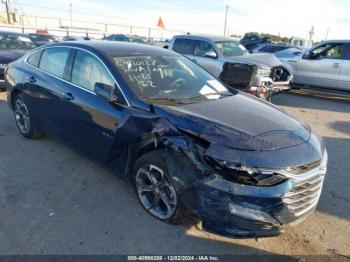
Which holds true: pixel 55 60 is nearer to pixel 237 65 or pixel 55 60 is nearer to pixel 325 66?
pixel 237 65

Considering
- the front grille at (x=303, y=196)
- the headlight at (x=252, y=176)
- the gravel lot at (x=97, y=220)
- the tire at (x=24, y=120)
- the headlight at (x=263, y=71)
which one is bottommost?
the gravel lot at (x=97, y=220)

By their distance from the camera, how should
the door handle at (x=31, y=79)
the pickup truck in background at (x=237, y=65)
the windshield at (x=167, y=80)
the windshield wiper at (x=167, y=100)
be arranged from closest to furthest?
the windshield wiper at (x=167, y=100), the windshield at (x=167, y=80), the door handle at (x=31, y=79), the pickup truck in background at (x=237, y=65)

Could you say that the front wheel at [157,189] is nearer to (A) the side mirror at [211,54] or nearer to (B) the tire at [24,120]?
(B) the tire at [24,120]

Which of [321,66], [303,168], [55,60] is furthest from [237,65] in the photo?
[303,168]

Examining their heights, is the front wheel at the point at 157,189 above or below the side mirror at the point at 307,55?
below

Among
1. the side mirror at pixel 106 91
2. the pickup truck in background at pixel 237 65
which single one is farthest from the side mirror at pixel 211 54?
the side mirror at pixel 106 91

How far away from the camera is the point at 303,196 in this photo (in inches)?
104

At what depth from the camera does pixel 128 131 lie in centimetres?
316

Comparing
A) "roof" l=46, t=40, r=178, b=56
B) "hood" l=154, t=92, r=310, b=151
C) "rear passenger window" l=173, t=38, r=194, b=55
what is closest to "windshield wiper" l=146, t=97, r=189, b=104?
"hood" l=154, t=92, r=310, b=151

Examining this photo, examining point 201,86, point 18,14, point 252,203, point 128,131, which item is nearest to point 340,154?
point 201,86

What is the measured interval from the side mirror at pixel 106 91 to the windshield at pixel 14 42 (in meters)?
7.61

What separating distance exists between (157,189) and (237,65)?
5269 millimetres

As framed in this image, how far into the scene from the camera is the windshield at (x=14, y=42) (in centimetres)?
942

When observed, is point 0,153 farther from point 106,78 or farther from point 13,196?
point 106,78
